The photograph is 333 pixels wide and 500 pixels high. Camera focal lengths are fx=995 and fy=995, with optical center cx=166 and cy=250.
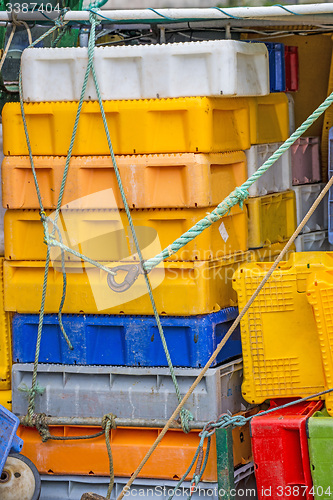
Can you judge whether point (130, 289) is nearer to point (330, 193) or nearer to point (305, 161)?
point (330, 193)

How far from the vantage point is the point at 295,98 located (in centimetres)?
748

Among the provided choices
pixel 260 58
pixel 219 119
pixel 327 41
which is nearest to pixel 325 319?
pixel 219 119

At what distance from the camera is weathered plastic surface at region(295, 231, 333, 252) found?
23.8ft

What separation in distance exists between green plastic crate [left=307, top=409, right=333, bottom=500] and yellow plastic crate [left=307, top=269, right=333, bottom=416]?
0.27 metres

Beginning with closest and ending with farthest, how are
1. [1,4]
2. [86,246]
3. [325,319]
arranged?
[325,319]
[86,246]
[1,4]

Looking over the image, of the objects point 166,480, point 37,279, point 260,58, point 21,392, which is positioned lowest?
Answer: point 166,480

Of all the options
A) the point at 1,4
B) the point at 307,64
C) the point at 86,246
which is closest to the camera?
the point at 86,246

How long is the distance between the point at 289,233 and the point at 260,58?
134cm

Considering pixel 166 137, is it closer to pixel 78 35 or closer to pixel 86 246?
pixel 86 246

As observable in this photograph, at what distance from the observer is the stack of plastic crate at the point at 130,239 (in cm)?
601

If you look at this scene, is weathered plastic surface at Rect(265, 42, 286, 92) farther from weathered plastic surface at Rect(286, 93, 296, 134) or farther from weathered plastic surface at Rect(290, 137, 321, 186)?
weathered plastic surface at Rect(290, 137, 321, 186)

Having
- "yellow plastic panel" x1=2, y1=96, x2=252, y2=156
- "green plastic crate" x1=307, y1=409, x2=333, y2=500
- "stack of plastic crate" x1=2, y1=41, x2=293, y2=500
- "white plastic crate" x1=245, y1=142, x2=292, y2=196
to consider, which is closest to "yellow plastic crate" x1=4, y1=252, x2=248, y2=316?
"stack of plastic crate" x1=2, y1=41, x2=293, y2=500

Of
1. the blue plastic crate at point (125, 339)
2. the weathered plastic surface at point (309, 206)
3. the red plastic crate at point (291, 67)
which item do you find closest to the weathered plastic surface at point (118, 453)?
the blue plastic crate at point (125, 339)

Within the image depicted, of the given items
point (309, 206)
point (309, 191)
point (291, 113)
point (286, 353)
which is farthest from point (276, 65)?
point (286, 353)
